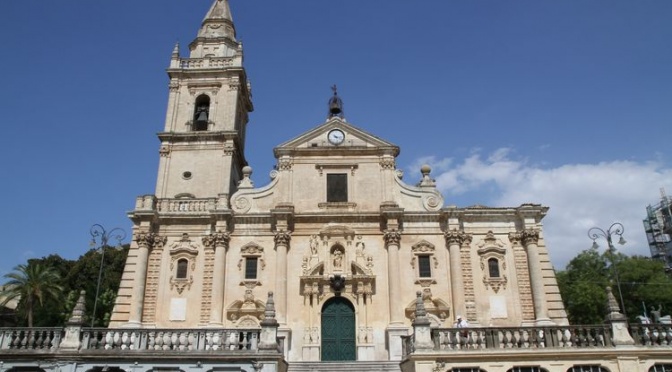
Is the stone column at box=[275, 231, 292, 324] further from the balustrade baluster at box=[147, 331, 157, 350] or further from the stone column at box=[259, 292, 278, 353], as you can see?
the balustrade baluster at box=[147, 331, 157, 350]

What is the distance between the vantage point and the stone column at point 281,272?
23.9 metres

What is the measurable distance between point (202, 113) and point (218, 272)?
1053cm

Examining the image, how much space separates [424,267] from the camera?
82.6 ft

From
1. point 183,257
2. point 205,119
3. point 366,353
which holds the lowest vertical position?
point 366,353

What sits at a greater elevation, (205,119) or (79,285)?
(205,119)

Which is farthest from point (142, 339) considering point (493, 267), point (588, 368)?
point (493, 267)

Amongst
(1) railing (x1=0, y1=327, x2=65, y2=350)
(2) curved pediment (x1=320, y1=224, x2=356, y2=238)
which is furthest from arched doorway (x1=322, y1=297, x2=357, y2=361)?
(1) railing (x1=0, y1=327, x2=65, y2=350)

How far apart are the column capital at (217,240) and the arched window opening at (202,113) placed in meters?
7.57

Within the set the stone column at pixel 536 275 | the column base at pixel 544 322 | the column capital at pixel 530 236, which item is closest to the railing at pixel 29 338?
the column base at pixel 544 322

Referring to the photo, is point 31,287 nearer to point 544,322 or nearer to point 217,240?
point 217,240

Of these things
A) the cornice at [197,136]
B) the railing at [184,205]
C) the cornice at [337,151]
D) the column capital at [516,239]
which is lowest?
the column capital at [516,239]

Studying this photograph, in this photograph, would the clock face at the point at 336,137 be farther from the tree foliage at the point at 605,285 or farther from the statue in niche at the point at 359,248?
the tree foliage at the point at 605,285

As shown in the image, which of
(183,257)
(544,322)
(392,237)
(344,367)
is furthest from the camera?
(183,257)

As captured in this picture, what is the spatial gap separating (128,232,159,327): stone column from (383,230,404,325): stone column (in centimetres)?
1114
